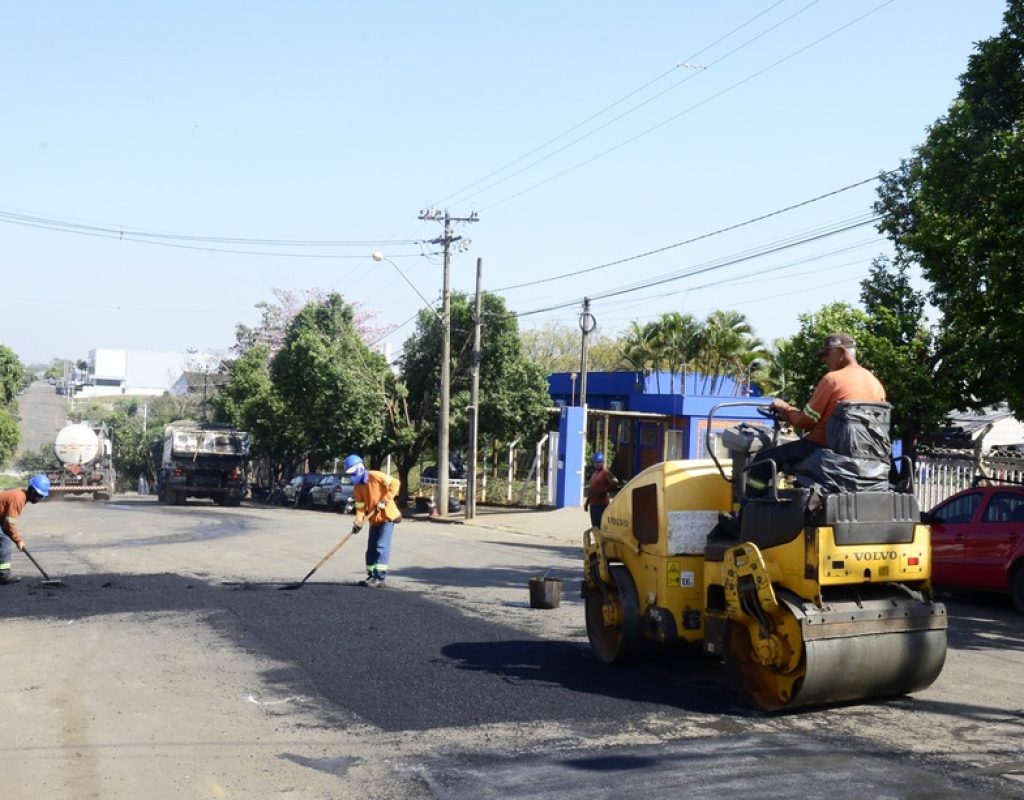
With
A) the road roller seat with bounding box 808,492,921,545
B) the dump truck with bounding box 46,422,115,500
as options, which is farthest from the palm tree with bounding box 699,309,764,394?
the road roller seat with bounding box 808,492,921,545

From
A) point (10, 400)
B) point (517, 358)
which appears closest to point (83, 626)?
point (517, 358)

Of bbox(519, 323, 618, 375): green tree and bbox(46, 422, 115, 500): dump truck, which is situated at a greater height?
bbox(519, 323, 618, 375): green tree

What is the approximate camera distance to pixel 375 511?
46.6ft

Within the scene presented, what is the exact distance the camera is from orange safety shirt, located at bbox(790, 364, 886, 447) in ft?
26.4

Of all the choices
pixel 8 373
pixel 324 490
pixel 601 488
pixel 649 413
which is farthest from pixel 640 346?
pixel 601 488

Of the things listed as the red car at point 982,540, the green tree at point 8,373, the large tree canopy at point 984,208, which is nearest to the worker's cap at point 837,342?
the large tree canopy at point 984,208

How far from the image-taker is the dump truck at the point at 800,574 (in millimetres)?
7617

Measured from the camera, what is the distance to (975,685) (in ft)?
30.4

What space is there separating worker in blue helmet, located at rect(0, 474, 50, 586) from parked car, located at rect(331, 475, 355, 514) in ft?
68.5

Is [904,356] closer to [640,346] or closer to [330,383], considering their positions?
[330,383]

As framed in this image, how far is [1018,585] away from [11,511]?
1246cm

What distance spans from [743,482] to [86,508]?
2956 cm

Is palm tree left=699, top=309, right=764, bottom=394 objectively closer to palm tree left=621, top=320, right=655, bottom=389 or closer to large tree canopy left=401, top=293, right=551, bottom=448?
palm tree left=621, top=320, right=655, bottom=389

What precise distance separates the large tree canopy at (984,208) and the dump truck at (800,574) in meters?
6.16
